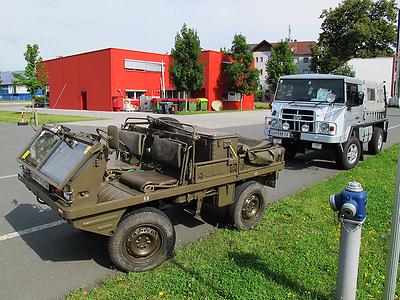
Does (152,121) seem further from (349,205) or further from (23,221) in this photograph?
(349,205)

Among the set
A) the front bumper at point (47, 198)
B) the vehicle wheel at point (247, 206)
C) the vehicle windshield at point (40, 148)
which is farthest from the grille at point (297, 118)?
the front bumper at point (47, 198)

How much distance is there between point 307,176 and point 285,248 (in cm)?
455

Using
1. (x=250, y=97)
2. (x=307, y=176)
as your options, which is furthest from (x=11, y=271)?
(x=250, y=97)

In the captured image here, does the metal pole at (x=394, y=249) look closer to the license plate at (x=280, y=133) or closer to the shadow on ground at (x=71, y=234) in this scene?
the shadow on ground at (x=71, y=234)

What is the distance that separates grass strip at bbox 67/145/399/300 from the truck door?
3705mm

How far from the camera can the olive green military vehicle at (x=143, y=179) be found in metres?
3.61

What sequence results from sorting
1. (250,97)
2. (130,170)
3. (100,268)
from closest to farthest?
(100,268) → (130,170) → (250,97)

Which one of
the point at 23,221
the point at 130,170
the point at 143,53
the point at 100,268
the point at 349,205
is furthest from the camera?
the point at 143,53

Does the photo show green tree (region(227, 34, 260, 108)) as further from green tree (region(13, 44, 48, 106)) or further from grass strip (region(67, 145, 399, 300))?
grass strip (region(67, 145, 399, 300))

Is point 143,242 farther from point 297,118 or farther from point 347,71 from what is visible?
point 347,71

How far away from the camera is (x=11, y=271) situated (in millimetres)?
3971

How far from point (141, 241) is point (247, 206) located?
1777 millimetres

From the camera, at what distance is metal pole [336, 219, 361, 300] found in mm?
2926

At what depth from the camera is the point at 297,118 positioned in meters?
9.19
